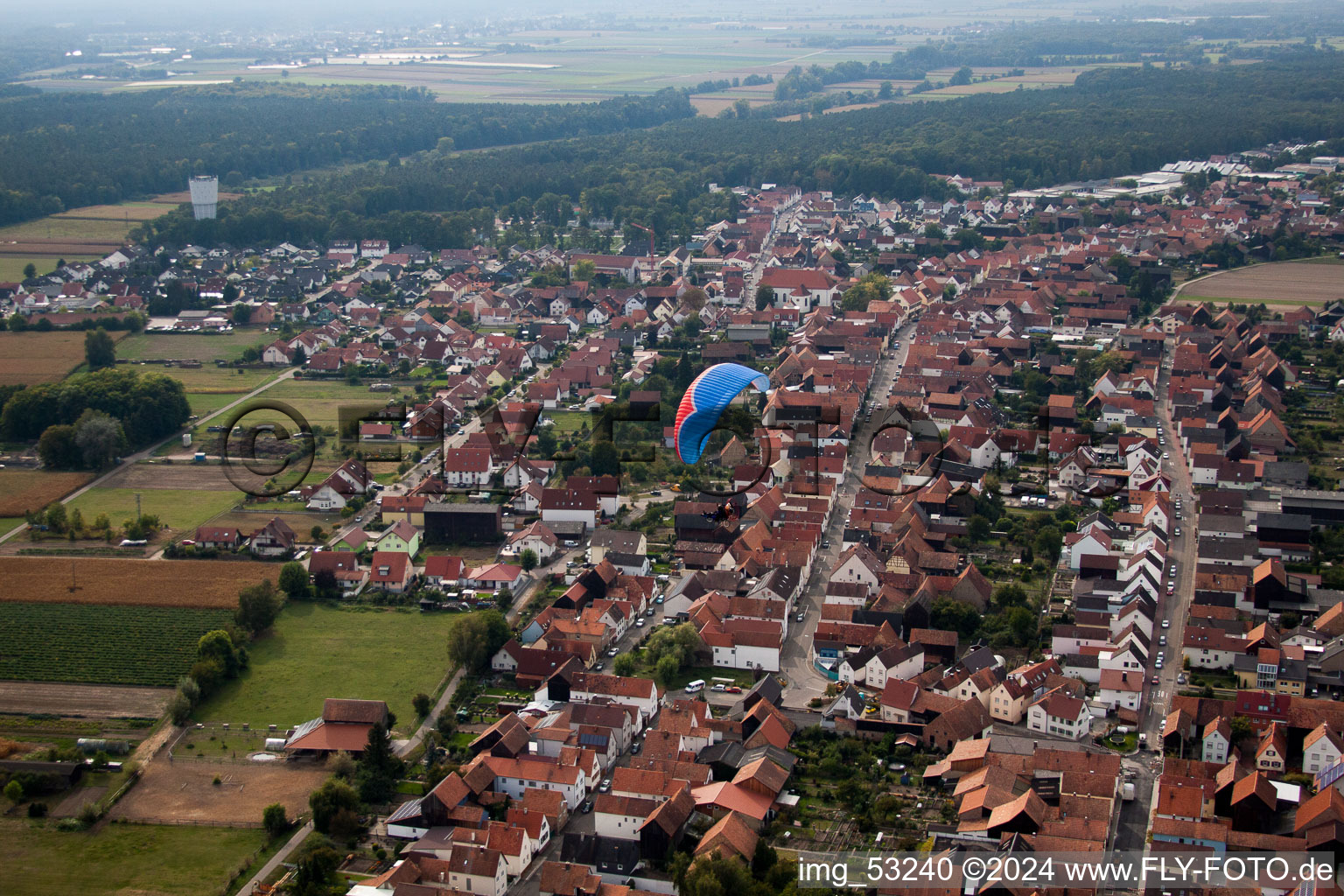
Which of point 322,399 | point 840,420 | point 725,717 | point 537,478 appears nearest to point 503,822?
point 725,717

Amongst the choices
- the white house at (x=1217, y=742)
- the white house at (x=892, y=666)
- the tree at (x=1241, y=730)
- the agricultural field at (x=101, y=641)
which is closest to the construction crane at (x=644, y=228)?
the agricultural field at (x=101, y=641)

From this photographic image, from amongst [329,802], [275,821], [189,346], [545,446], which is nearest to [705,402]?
[329,802]

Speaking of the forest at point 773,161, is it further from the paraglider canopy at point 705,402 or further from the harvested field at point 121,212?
the paraglider canopy at point 705,402

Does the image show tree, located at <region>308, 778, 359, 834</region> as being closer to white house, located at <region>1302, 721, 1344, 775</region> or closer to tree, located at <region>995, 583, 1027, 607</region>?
tree, located at <region>995, 583, 1027, 607</region>

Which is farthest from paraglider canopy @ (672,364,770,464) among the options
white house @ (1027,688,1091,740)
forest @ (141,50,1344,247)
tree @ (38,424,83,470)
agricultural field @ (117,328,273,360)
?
forest @ (141,50,1344,247)

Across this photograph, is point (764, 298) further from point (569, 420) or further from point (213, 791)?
point (213, 791)

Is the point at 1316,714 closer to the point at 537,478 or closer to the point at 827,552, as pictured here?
the point at 827,552

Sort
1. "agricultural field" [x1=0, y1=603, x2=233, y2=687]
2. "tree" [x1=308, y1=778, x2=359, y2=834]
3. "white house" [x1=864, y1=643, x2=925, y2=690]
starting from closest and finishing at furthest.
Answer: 1. "tree" [x1=308, y1=778, x2=359, y2=834]
2. "white house" [x1=864, y1=643, x2=925, y2=690]
3. "agricultural field" [x1=0, y1=603, x2=233, y2=687]
